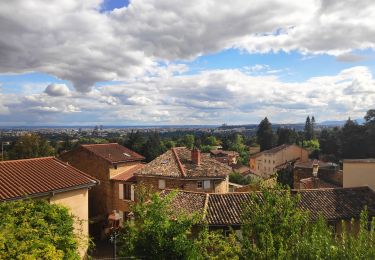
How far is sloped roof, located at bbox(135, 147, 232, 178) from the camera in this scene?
30.8m

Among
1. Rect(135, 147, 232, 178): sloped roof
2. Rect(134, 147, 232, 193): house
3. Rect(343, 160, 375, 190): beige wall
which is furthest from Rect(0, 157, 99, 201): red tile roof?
Rect(343, 160, 375, 190): beige wall

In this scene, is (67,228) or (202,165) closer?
(67,228)

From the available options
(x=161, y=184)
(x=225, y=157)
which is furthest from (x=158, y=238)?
(x=225, y=157)

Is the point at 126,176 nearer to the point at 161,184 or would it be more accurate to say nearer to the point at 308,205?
the point at 161,184

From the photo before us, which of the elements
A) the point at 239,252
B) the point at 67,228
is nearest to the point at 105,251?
the point at 67,228

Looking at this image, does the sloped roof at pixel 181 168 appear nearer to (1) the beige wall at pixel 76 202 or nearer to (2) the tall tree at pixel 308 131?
(1) the beige wall at pixel 76 202

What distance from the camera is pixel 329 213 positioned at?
22.8 m

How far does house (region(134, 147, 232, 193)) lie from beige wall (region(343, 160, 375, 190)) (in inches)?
378

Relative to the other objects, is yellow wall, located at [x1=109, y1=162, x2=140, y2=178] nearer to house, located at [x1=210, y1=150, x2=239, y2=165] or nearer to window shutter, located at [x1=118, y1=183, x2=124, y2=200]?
window shutter, located at [x1=118, y1=183, x2=124, y2=200]

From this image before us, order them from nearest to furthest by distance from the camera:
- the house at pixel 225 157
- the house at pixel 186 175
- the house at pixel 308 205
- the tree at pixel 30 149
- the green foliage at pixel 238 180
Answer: the house at pixel 308 205, the house at pixel 186 175, the green foliage at pixel 238 180, the tree at pixel 30 149, the house at pixel 225 157

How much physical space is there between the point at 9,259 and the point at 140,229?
5.40 m

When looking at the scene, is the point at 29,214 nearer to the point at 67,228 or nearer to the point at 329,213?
the point at 67,228

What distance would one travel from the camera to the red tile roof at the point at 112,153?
111 ft

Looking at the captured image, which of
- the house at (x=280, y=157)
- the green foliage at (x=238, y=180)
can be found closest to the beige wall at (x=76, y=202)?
the green foliage at (x=238, y=180)
